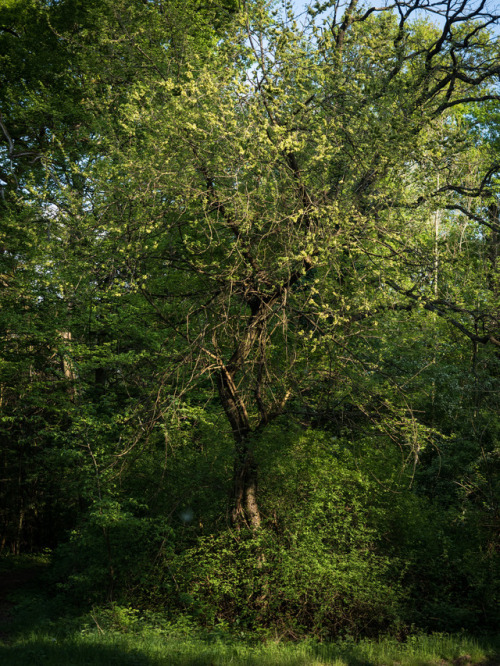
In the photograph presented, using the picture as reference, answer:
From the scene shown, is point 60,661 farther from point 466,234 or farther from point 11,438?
point 466,234

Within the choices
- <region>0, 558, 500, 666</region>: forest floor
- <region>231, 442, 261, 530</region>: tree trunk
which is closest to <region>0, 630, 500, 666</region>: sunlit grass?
<region>0, 558, 500, 666</region>: forest floor

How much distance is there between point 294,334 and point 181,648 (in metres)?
4.36

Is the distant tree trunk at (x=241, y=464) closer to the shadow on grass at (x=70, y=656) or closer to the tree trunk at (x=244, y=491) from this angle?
the tree trunk at (x=244, y=491)

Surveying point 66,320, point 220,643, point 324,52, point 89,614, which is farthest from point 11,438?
point 324,52

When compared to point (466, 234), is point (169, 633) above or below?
below

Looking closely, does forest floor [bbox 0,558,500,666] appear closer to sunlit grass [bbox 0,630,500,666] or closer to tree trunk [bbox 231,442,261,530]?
sunlit grass [bbox 0,630,500,666]

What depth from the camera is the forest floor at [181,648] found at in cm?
711

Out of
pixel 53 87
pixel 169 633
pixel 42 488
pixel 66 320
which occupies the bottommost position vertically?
pixel 169 633

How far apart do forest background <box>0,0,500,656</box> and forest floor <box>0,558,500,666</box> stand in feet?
2.69

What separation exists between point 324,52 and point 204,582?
26.3 ft

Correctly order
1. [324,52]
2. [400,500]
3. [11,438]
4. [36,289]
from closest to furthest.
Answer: [324,52], [400,500], [36,289], [11,438]

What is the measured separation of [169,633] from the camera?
8938mm

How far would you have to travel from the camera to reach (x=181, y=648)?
7.87 m

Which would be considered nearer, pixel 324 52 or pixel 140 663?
pixel 140 663
